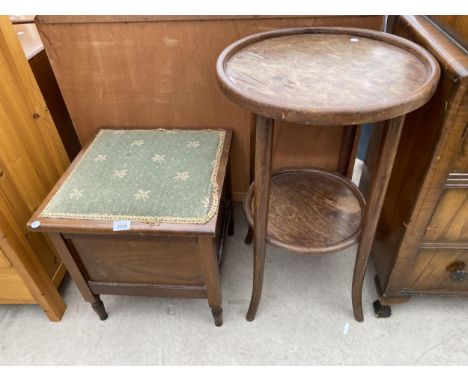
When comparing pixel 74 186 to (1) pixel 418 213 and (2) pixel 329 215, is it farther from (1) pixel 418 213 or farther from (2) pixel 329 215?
(1) pixel 418 213

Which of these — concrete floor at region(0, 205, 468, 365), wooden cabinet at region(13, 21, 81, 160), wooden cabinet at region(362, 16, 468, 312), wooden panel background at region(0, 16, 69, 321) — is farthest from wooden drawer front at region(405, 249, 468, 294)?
wooden cabinet at region(13, 21, 81, 160)

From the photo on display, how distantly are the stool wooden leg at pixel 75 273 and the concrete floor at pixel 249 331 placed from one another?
75mm

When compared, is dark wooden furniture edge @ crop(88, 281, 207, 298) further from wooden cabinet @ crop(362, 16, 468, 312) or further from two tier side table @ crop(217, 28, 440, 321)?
wooden cabinet @ crop(362, 16, 468, 312)

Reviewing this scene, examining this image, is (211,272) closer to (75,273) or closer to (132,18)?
(75,273)

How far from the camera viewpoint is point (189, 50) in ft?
3.90

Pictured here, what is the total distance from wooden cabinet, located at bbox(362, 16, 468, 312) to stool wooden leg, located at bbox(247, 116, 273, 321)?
402mm

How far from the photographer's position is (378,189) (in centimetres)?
89

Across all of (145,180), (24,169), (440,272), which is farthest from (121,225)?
(440,272)

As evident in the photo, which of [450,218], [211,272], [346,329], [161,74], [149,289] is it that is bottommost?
[346,329]

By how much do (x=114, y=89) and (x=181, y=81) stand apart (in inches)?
9.8

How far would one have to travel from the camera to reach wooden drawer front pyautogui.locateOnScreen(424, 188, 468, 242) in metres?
0.94

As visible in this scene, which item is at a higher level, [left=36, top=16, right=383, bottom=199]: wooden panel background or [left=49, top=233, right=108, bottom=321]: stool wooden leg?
[left=36, top=16, right=383, bottom=199]: wooden panel background

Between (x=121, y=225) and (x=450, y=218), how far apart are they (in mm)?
892

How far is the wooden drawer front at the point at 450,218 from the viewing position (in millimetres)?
937
